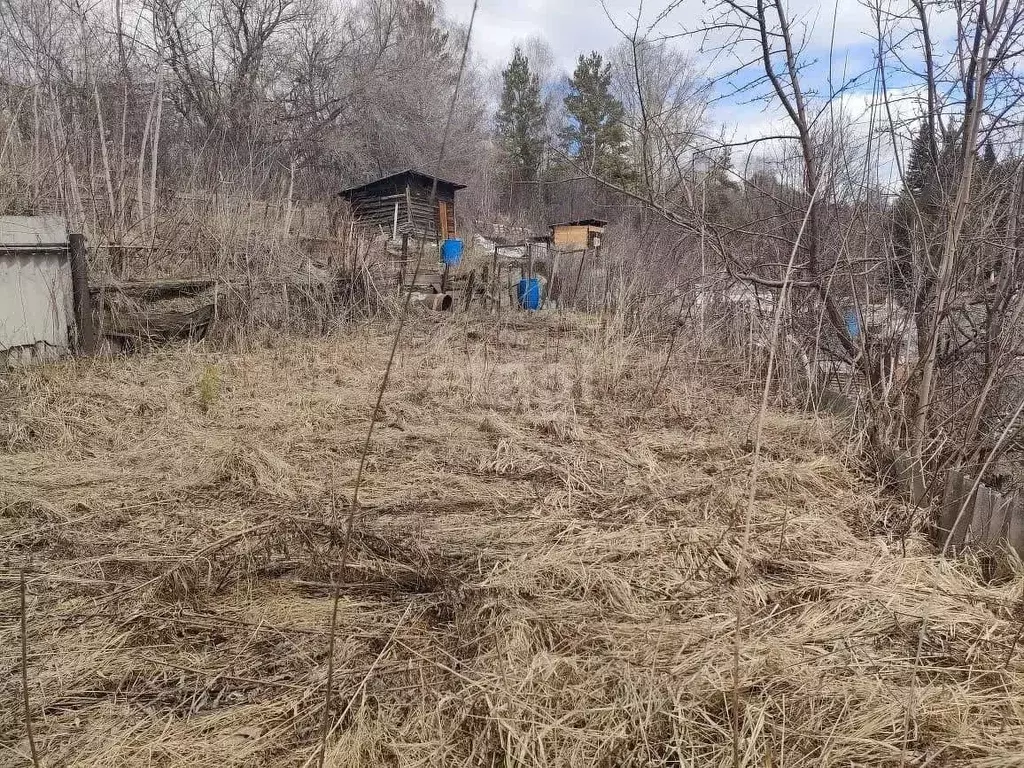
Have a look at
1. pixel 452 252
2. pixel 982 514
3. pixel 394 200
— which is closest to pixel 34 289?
pixel 982 514

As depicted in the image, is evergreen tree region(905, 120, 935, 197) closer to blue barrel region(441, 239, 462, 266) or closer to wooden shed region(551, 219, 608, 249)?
blue barrel region(441, 239, 462, 266)

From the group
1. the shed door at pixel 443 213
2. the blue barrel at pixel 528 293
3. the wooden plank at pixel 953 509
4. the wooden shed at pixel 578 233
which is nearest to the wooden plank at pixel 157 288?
the blue barrel at pixel 528 293

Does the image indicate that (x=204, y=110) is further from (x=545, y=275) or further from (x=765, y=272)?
(x=765, y=272)

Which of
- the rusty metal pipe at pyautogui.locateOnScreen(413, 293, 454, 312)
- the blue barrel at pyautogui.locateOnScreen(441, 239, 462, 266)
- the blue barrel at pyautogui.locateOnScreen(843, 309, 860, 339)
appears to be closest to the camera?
the blue barrel at pyautogui.locateOnScreen(843, 309, 860, 339)

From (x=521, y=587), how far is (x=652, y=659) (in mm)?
542

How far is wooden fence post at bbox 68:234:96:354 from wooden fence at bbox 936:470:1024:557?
22.1 feet

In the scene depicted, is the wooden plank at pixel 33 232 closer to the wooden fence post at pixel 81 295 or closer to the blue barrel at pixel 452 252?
the wooden fence post at pixel 81 295

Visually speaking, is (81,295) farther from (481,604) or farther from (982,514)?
(982,514)

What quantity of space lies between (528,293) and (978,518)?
Answer: 33.4 ft

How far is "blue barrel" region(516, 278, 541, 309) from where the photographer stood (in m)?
12.1

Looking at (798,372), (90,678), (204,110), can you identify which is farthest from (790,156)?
(204,110)

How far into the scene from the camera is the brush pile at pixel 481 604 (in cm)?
150

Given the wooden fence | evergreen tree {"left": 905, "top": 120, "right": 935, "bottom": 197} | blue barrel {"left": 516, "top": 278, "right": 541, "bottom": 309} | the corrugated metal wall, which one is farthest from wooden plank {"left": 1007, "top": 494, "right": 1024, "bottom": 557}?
blue barrel {"left": 516, "top": 278, "right": 541, "bottom": 309}

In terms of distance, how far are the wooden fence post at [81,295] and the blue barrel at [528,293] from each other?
7619 millimetres
